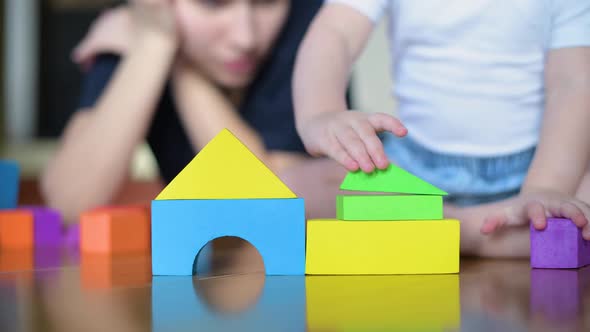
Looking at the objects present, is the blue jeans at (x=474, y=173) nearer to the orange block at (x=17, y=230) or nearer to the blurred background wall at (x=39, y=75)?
the orange block at (x=17, y=230)

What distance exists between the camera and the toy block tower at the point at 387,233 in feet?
2.35

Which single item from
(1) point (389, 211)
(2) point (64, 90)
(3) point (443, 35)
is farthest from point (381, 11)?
(2) point (64, 90)

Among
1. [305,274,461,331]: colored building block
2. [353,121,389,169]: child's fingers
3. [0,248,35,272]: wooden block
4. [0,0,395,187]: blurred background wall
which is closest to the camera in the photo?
[305,274,461,331]: colored building block

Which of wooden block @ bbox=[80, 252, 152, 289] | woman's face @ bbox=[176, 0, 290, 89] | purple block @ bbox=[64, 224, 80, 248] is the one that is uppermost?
woman's face @ bbox=[176, 0, 290, 89]

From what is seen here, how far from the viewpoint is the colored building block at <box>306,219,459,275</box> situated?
72cm

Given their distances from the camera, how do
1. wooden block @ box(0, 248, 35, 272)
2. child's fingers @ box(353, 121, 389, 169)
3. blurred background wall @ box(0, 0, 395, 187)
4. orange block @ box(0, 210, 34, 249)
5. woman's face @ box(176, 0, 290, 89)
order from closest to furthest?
1. child's fingers @ box(353, 121, 389, 169)
2. wooden block @ box(0, 248, 35, 272)
3. orange block @ box(0, 210, 34, 249)
4. woman's face @ box(176, 0, 290, 89)
5. blurred background wall @ box(0, 0, 395, 187)

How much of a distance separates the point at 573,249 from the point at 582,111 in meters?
0.22

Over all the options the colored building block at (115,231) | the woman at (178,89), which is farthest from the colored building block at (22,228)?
the woman at (178,89)

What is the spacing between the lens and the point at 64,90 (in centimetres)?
328

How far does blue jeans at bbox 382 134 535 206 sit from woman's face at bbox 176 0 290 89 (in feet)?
1.52

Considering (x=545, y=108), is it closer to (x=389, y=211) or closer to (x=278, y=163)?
(x=389, y=211)

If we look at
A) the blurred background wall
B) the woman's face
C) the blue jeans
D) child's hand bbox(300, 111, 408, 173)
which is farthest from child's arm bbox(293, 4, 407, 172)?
the blurred background wall

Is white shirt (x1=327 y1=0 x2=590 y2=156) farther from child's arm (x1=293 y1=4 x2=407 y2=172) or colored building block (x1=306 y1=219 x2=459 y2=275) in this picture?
colored building block (x1=306 y1=219 x2=459 y2=275)

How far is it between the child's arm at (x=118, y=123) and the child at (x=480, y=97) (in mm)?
525
